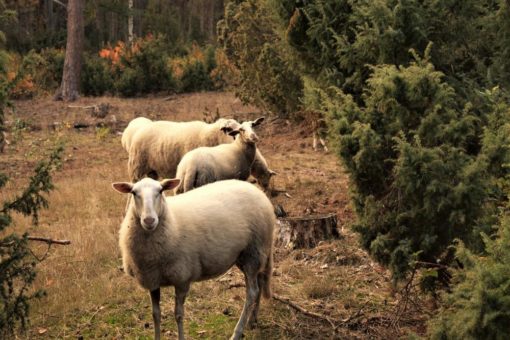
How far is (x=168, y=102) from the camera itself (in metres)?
26.8

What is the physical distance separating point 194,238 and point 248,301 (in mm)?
896

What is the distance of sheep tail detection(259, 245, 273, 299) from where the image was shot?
6973 millimetres

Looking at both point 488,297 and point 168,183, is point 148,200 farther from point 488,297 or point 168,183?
point 488,297

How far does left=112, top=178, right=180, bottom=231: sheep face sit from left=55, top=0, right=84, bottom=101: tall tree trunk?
21.9 m

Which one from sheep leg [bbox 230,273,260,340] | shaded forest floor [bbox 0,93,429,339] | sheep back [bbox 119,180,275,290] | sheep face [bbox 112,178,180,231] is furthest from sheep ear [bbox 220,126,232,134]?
sheep face [bbox 112,178,180,231]

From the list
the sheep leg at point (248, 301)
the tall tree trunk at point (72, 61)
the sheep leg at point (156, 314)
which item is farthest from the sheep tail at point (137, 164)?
the tall tree trunk at point (72, 61)

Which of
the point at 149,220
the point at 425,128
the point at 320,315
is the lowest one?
the point at 320,315

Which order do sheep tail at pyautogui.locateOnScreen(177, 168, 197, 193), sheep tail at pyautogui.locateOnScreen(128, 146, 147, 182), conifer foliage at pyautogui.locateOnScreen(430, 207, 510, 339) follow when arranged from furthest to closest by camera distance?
sheep tail at pyautogui.locateOnScreen(128, 146, 147, 182), sheep tail at pyautogui.locateOnScreen(177, 168, 197, 193), conifer foliage at pyautogui.locateOnScreen(430, 207, 510, 339)

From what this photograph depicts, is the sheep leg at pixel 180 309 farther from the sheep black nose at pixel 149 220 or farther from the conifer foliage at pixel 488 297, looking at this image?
the conifer foliage at pixel 488 297

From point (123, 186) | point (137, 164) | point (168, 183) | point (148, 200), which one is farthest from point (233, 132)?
point (148, 200)

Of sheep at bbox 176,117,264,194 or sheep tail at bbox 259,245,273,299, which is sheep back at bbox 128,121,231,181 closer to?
sheep at bbox 176,117,264,194

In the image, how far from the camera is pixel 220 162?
994 cm

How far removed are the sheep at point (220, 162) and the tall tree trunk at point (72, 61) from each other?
17.7 meters

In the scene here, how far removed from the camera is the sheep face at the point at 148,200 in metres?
5.64
